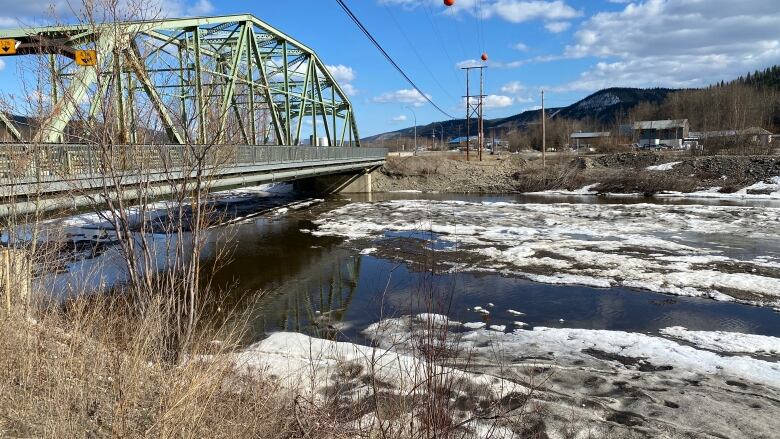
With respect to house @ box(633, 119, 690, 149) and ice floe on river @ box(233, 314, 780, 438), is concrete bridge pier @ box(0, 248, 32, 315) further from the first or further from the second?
house @ box(633, 119, 690, 149)

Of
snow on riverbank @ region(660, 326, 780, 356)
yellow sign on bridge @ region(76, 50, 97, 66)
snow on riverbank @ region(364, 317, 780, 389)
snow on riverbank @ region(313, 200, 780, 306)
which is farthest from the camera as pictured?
snow on riverbank @ region(313, 200, 780, 306)

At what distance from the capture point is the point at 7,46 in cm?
1711

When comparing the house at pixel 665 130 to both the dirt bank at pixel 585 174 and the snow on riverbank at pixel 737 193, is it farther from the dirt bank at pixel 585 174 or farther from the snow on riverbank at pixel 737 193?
the snow on riverbank at pixel 737 193

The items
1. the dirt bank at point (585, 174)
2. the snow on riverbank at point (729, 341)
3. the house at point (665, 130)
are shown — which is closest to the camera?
the snow on riverbank at point (729, 341)

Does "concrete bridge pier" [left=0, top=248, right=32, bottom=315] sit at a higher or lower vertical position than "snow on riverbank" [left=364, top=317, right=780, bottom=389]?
higher

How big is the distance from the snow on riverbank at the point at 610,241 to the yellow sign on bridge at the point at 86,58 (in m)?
11.9

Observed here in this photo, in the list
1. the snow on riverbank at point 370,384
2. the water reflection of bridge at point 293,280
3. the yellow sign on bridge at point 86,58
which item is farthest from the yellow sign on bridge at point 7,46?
the snow on riverbank at point 370,384

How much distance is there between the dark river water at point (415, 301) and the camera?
10.9 metres

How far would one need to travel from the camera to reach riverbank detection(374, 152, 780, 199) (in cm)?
4200

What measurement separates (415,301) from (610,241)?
11.1m

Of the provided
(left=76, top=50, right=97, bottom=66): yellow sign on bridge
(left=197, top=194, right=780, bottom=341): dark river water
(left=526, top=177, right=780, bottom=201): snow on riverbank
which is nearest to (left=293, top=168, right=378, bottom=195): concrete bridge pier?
(left=526, top=177, right=780, bottom=201): snow on riverbank

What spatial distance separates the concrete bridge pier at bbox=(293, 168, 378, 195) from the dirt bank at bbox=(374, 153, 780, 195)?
7.18 ft

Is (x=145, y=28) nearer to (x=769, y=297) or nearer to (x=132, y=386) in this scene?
(x=132, y=386)

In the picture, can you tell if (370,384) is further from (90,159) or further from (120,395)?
(90,159)
